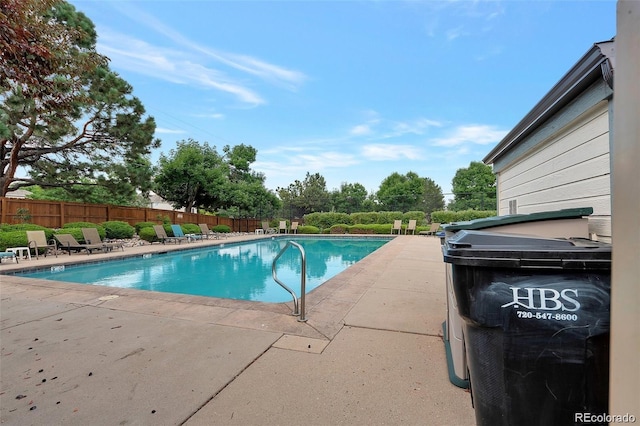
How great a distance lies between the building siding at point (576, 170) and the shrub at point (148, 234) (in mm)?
13052

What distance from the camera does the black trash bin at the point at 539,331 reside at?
3.22ft

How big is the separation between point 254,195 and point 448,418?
64.2 ft

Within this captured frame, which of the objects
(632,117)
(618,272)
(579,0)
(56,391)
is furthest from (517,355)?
(579,0)

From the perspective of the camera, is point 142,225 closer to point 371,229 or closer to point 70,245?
point 70,245

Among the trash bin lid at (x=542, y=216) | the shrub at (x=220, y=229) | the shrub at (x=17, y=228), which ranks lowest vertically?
the shrub at (x=220, y=229)

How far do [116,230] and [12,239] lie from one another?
11.9 feet

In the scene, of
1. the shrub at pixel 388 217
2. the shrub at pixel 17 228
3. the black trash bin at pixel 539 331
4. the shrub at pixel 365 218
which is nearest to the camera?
the black trash bin at pixel 539 331

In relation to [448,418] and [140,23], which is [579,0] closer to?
[448,418]

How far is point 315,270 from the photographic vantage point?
353 inches

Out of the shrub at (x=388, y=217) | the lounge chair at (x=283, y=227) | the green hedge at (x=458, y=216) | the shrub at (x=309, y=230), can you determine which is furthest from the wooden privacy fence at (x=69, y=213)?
the green hedge at (x=458, y=216)

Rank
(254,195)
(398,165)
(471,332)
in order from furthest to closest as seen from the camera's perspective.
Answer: (398,165) < (254,195) < (471,332)

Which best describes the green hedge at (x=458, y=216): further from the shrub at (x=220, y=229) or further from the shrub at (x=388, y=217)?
the shrub at (x=220, y=229)

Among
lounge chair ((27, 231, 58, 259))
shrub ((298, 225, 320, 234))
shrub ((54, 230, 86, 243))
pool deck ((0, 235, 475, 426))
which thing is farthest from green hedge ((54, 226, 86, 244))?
shrub ((298, 225, 320, 234))

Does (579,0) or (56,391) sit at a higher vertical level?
(579,0)
